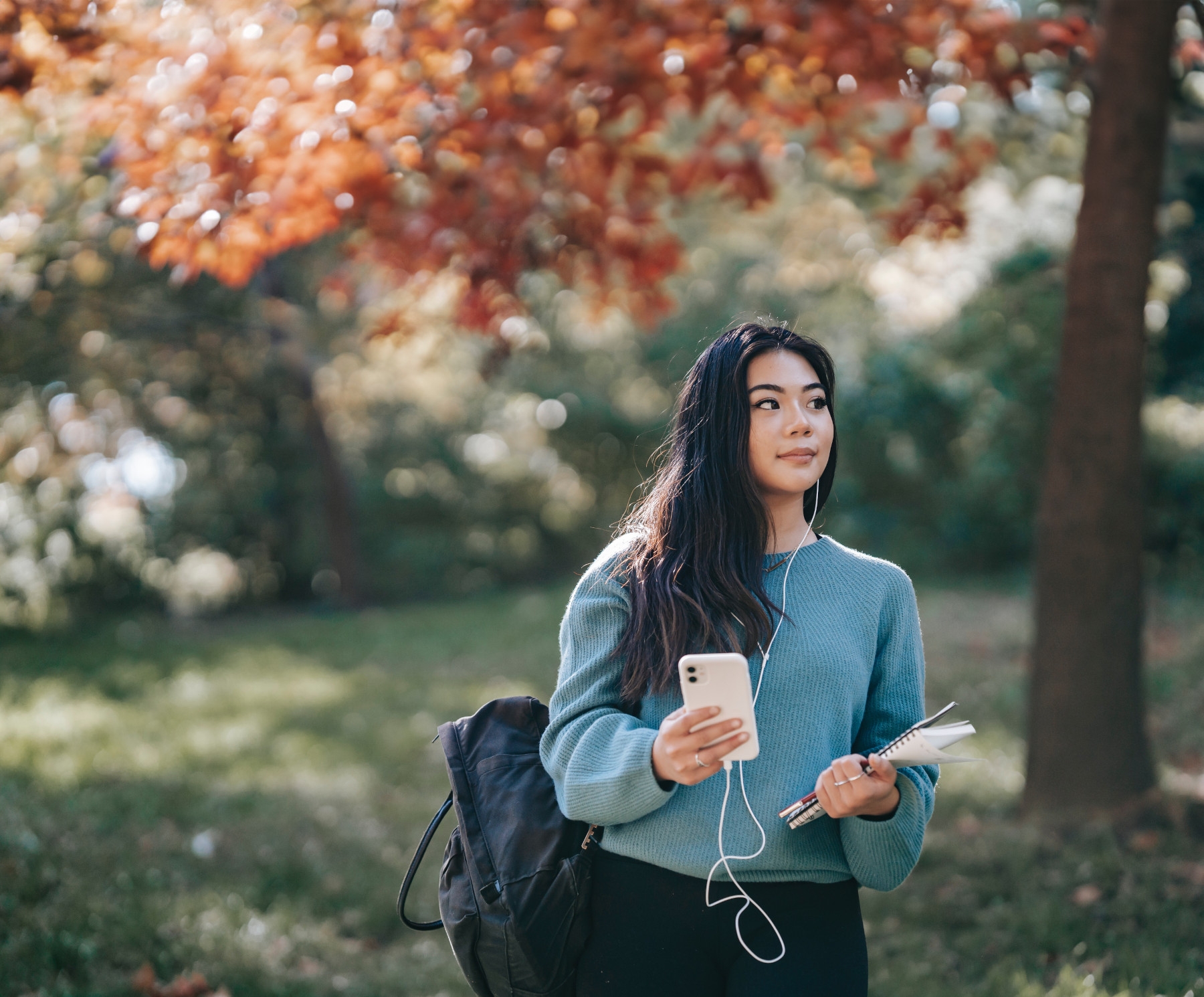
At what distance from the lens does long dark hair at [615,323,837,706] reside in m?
2.12

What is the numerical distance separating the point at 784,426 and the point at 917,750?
713mm

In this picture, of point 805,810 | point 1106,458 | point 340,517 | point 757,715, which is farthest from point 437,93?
point 340,517

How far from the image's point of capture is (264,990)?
3.82 m

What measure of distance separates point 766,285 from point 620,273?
11.7m

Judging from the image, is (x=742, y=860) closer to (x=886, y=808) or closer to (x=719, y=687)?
(x=886, y=808)

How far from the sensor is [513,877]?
216cm

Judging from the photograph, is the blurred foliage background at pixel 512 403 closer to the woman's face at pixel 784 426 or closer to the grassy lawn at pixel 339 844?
the grassy lawn at pixel 339 844

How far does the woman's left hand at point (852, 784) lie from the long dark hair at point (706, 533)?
12.0 inches

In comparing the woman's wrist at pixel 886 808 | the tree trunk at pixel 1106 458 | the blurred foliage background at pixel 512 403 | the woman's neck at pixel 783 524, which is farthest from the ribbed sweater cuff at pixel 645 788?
the blurred foliage background at pixel 512 403

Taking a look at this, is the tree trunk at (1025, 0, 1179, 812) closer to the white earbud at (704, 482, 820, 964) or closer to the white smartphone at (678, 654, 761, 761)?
the white earbud at (704, 482, 820, 964)

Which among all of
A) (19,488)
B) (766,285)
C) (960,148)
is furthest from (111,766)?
(766,285)

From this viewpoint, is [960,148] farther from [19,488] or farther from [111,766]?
[19,488]

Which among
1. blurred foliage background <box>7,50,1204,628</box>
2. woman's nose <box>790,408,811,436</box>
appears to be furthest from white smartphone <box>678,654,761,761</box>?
blurred foliage background <box>7,50,1204,628</box>

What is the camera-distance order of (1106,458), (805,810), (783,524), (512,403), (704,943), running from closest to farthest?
1. (805,810)
2. (704,943)
3. (783,524)
4. (1106,458)
5. (512,403)
